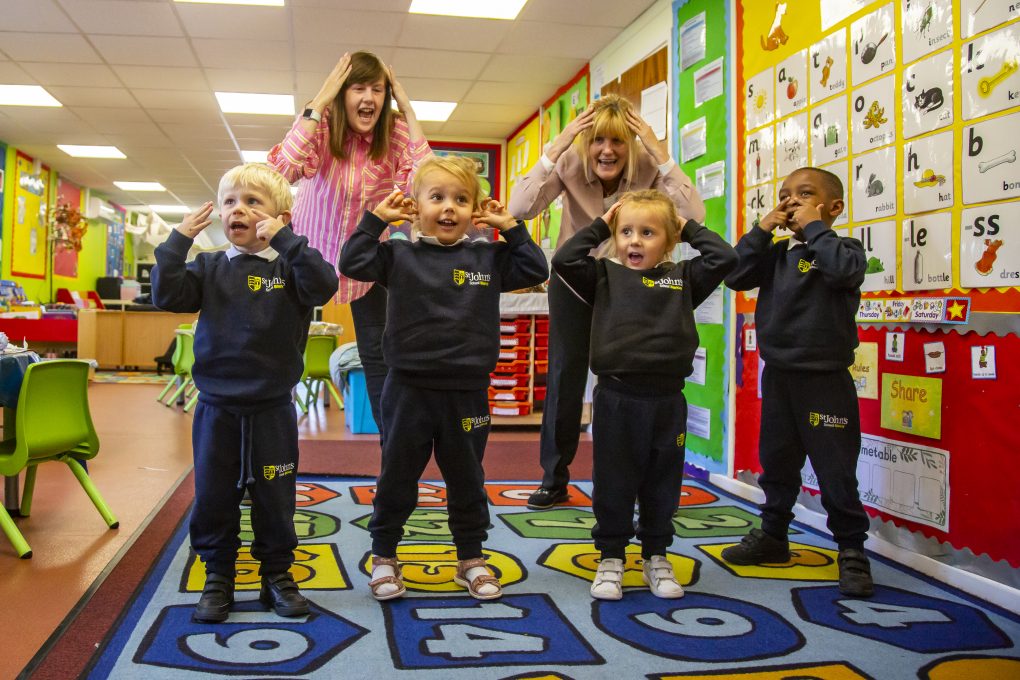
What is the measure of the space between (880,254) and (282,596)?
1.97 metres

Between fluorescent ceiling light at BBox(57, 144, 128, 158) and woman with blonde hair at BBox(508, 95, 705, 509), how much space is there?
327 inches

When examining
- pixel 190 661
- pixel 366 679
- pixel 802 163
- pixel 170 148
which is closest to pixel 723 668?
pixel 366 679

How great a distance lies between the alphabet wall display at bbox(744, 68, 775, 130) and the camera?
3.14 m

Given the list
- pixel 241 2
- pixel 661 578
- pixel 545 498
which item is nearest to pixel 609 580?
pixel 661 578

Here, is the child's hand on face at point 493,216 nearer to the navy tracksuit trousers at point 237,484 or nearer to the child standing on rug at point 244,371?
the child standing on rug at point 244,371

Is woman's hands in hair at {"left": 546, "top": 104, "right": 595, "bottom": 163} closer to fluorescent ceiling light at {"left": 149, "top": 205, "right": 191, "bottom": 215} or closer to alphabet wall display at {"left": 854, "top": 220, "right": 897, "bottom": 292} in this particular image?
alphabet wall display at {"left": 854, "top": 220, "right": 897, "bottom": 292}

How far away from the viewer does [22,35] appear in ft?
17.9

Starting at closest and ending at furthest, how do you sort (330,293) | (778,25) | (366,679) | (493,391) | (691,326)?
(366,679) < (330,293) < (691,326) < (778,25) < (493,391)

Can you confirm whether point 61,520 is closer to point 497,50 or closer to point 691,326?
point 691,326

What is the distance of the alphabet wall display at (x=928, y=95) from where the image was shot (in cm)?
219

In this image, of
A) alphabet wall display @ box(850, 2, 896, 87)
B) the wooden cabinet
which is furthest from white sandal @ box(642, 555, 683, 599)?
the wooden cabinet

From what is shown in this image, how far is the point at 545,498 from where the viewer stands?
2.78 m

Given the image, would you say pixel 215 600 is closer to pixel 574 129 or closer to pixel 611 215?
pixel 611 215

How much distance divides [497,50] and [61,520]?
4.30 m
